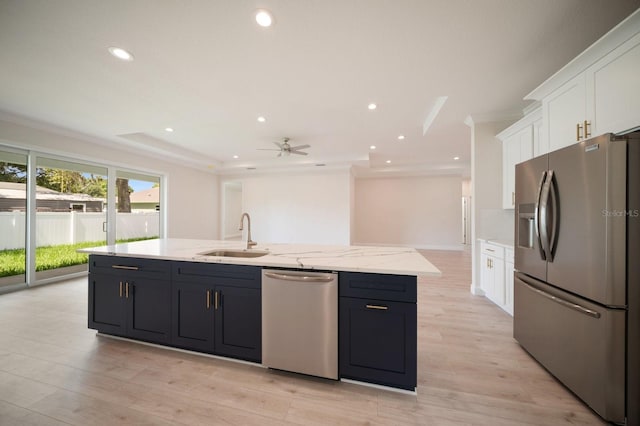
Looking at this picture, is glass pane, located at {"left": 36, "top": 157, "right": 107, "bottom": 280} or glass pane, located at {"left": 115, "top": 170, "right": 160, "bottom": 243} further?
glass pane, located at {"left": 115, "top": 170, "right": 160, "bottom": 243}

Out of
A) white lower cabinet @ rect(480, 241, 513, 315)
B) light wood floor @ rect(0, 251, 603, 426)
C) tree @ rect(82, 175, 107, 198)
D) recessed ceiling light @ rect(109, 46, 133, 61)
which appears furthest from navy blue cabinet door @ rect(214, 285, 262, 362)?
Answer: tree @ rect(82, 175, 107, 198)

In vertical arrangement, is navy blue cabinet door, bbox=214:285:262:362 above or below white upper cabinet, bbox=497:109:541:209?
below

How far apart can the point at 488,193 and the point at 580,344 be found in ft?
8.13

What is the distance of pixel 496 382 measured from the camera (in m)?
1.75

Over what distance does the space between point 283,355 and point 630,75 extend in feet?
9.86

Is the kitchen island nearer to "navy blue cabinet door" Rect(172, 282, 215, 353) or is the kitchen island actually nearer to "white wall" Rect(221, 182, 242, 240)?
"navy blue cabinet door" Rect(172, 282, 215, 353)

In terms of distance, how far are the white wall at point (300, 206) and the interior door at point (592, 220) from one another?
563 centimetres

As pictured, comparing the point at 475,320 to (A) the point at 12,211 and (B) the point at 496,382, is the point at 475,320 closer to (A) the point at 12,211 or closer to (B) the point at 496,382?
(B) the point at 496,382

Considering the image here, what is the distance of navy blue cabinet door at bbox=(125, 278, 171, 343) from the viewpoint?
2.09 m

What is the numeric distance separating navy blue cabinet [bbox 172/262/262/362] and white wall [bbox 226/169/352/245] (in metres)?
5.37

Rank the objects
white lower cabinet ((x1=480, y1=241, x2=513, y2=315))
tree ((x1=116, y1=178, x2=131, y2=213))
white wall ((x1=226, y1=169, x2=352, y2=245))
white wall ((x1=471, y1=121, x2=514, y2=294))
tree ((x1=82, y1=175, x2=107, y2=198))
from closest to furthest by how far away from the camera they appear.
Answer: white lower cabinet ((x1=480, y1=241, x2=513, y2=315)), white wall ((x1=471, y1=121, x2=514, y2=294)), tree ((x1=82, y1=175, x2=107, y2=198)), tree ((x1=116, y1=178, x2=131, y2=213)), white wall ((x1=226, y1=169, x2=352, y2=245))

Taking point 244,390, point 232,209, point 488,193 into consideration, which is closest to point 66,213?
point 244,390

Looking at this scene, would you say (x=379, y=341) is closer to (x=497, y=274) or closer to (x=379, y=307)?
(x=379, y=307)

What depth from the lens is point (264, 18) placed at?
1861 millimetres
